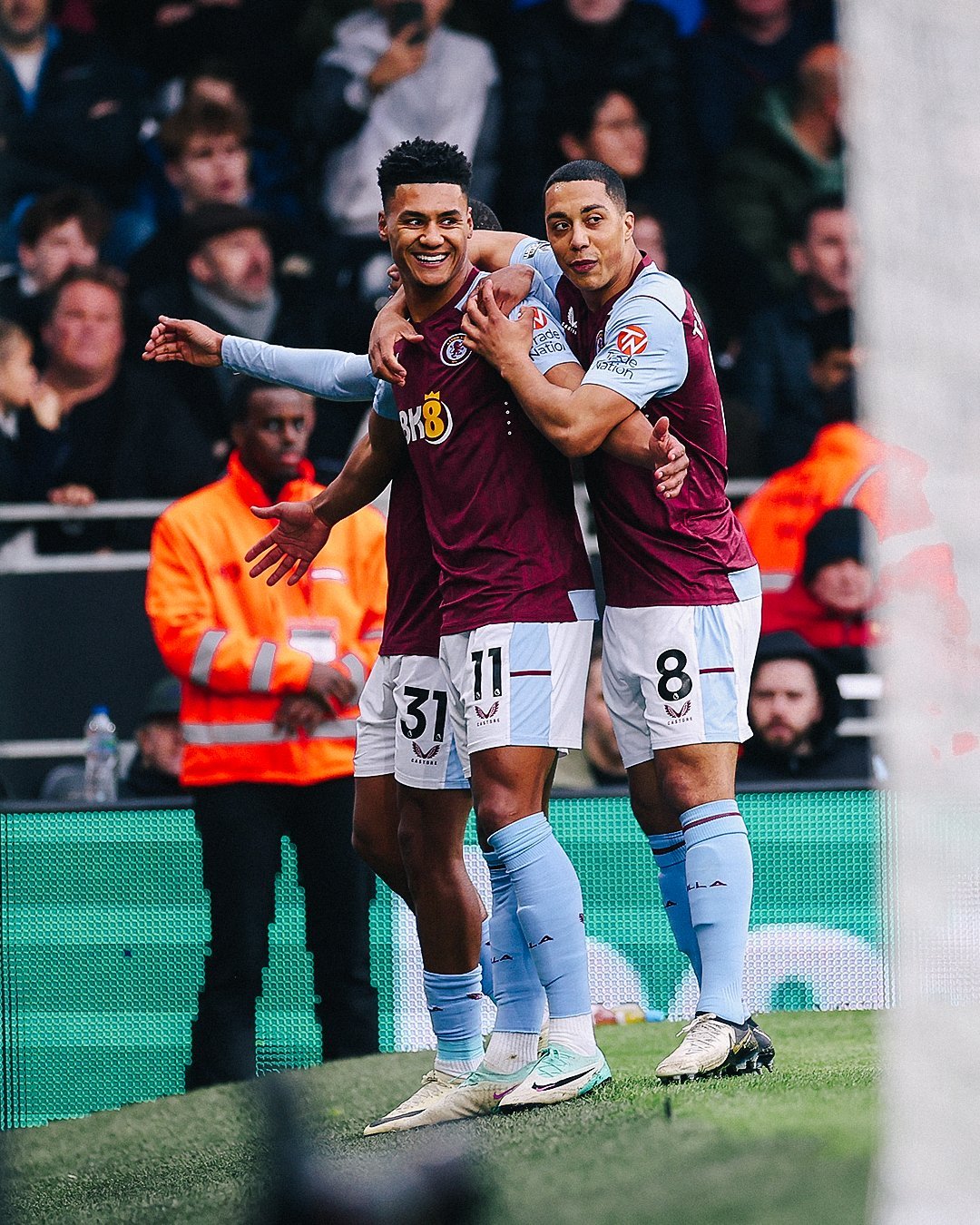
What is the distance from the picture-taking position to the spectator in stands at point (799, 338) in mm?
7742

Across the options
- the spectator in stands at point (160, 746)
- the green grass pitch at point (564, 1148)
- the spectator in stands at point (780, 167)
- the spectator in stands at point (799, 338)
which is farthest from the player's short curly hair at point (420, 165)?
the spectator in stands at point (780, 167)

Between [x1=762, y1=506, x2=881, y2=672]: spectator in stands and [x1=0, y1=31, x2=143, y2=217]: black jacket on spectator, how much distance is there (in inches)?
139

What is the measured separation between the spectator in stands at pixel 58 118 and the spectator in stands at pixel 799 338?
2.91 meters

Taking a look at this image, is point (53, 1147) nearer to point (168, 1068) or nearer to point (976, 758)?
point (168, 1068)

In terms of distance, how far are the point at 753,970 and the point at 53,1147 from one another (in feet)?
7.12

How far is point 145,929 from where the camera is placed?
557cm

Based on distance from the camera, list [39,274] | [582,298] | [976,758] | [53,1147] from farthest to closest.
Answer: [39,274]
[53,1147]
[582,298]
[976,758]

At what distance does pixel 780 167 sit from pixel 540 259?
4095 mm

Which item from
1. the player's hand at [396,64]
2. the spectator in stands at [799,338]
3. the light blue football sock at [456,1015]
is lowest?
the light blue football sock at [456,1015]

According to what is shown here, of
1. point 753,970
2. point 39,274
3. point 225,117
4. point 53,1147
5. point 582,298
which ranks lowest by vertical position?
point 53,1147

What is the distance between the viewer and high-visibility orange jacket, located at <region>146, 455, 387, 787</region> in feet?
18.0

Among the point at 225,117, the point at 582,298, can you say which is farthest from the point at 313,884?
the point at 225,117

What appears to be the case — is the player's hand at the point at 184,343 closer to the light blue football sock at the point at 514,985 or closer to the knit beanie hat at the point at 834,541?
the light blue football sock at the point at 514,985

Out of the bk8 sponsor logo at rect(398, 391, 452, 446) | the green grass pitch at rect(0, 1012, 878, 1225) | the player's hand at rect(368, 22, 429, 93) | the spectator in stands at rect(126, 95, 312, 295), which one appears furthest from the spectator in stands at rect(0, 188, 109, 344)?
the bk8 sponsor logo at rect(398, 391, 452, 446)
